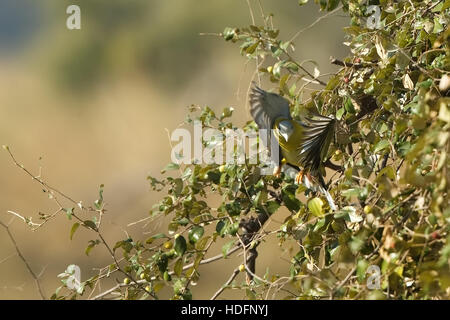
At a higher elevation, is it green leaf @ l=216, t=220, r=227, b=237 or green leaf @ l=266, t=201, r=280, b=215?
green leaf @ l=266, t=201, r=280, b=215

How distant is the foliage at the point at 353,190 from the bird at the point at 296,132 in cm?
4

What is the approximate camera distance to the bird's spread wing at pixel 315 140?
4.75 feet

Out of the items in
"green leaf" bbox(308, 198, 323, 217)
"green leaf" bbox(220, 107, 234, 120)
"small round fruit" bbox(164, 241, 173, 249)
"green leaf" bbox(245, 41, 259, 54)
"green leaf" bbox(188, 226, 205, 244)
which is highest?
"green leaf" bbox(245, 41, 259, 54)

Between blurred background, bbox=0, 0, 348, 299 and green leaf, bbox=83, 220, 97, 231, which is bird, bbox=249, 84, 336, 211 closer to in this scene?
green leaf, bbox=83, 220, 97, 231

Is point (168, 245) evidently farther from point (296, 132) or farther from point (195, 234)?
point (296, 132)

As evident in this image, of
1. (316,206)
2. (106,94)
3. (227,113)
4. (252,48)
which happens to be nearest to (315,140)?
(316,206)

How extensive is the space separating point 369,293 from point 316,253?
1.30ft

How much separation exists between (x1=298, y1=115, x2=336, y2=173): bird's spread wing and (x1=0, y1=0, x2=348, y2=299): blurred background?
5.15 ft

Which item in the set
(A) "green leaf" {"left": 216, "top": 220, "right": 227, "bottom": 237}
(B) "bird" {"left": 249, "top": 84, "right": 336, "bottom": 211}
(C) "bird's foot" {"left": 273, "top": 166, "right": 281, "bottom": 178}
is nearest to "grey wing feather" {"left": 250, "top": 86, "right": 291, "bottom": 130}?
(B) "bird" {"left": 249, "top": 84, "right": 336, "bottom": 211}

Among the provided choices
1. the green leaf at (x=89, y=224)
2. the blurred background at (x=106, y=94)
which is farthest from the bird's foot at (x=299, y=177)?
the blurred background at (x=106, y=94)

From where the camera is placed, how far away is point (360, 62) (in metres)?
1.61

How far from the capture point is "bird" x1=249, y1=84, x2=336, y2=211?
4.73 ft

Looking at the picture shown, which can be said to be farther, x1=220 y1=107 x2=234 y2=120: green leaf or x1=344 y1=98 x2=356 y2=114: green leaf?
x1=220 y1=107 x2=234 y2=120: green leaf

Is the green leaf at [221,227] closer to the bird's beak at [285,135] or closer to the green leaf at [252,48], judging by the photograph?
the bird's beak at [285,135]
